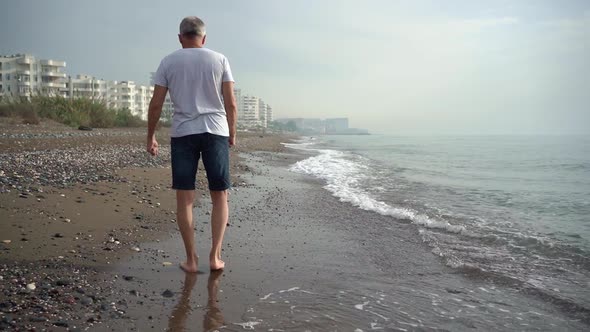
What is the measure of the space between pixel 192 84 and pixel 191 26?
48 centimetres

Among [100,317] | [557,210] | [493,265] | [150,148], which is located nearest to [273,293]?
[100,317]

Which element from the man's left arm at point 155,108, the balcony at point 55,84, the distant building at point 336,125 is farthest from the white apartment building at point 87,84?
the distant building at point 336,125

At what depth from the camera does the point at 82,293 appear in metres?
2.47

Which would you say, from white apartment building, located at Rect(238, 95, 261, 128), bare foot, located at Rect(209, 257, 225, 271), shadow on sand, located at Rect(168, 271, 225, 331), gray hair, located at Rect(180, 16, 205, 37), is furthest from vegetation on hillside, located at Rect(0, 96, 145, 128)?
white apartment building, located at Rect(238, 95, 261, 128)

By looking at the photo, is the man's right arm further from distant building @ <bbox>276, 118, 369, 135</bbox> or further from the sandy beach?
distant building @ <bbox>276, 118, 369, 135</bbox>

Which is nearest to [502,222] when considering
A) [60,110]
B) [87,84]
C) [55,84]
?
[60,110]

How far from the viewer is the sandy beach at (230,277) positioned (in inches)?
91.4

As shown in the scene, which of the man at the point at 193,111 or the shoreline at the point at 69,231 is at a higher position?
the man at the point at 193,111

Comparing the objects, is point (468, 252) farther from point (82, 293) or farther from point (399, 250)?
point (82, 293)

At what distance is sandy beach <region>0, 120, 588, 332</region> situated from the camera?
7.61 feet

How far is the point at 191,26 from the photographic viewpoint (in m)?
3.07

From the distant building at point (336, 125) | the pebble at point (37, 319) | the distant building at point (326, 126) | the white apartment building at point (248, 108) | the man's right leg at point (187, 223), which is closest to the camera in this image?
the pebble at point (37, 319)

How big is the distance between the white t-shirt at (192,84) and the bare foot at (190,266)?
1016mm

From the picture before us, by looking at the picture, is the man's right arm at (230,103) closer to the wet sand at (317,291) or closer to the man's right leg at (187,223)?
the man's right leg at (187,223)
